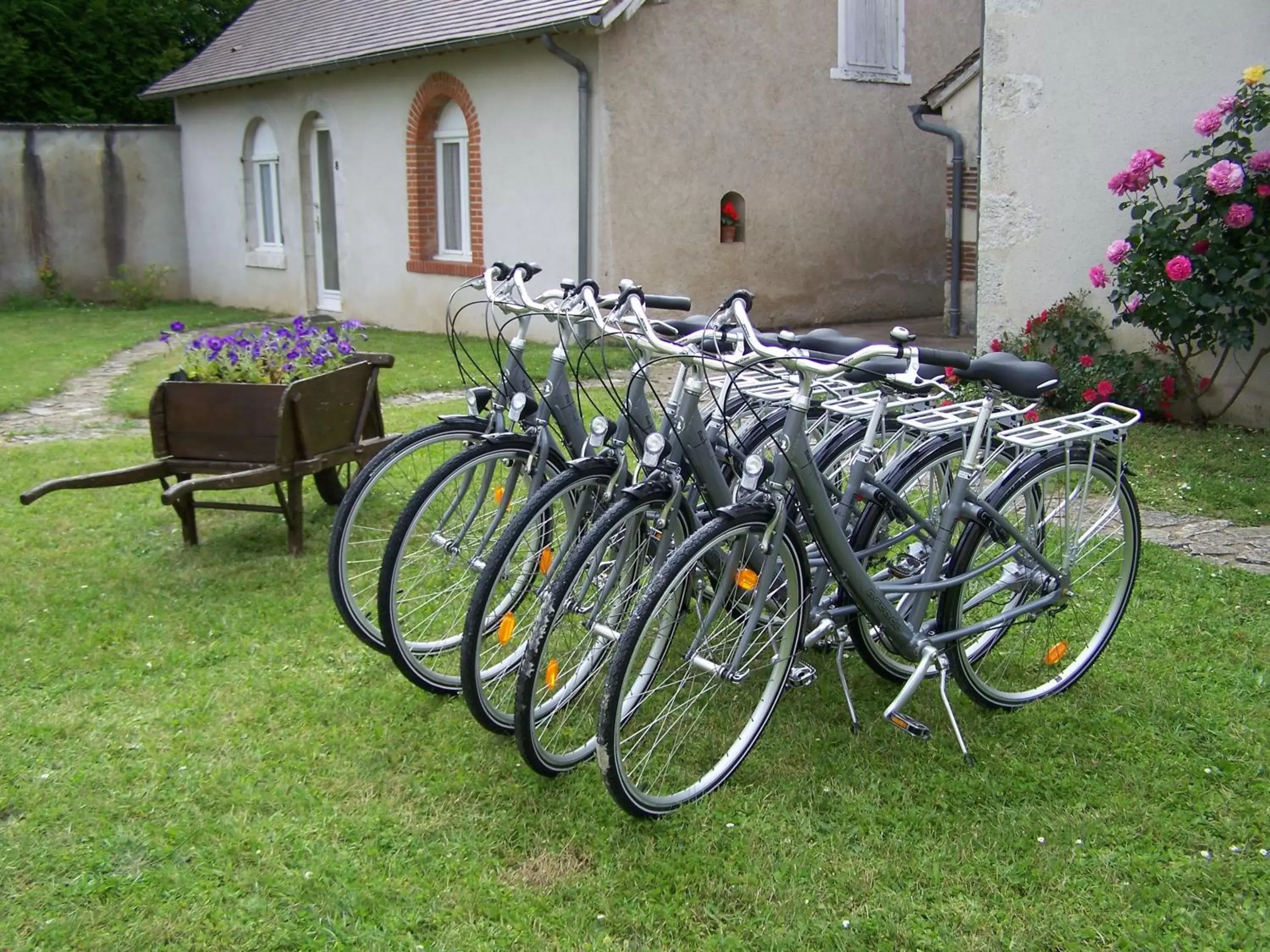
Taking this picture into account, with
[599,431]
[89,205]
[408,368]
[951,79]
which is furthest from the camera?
[89,205]

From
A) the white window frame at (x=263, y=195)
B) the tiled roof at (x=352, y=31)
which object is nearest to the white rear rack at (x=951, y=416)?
the tiled roof at (x=352, y=31)

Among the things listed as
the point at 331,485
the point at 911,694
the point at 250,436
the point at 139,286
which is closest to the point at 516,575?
the point at 911,694

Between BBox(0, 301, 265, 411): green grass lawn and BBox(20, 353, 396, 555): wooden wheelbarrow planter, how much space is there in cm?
446

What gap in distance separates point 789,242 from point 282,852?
1070cm

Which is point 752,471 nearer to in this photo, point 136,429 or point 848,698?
point 848,698

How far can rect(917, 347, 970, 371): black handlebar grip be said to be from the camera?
10.3ft

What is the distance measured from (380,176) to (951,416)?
1121 centimetres

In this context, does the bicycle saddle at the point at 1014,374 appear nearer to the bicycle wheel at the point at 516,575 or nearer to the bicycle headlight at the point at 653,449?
the bicycle headlight at the point at 653,449

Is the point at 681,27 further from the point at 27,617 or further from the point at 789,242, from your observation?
the point at 27,617

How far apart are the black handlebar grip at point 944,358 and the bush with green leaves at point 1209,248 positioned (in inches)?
168

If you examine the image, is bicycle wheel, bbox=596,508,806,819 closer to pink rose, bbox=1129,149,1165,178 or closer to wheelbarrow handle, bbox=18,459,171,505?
wheelbarrow handle, bbox=18,459,171,505

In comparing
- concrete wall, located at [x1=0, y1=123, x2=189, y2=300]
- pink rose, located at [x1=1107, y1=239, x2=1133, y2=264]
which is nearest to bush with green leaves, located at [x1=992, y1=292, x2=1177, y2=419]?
pink rose, located at [x1=1107, y1=239, x2=1133, y2=264]

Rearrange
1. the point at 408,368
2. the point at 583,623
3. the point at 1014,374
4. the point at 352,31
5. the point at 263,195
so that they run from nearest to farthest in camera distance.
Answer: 1. the point at 583,623
2. the point at 1014,374
3. the point at 408,368
4. the point at 352,31
5. the point at 263,195

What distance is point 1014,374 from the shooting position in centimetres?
323
